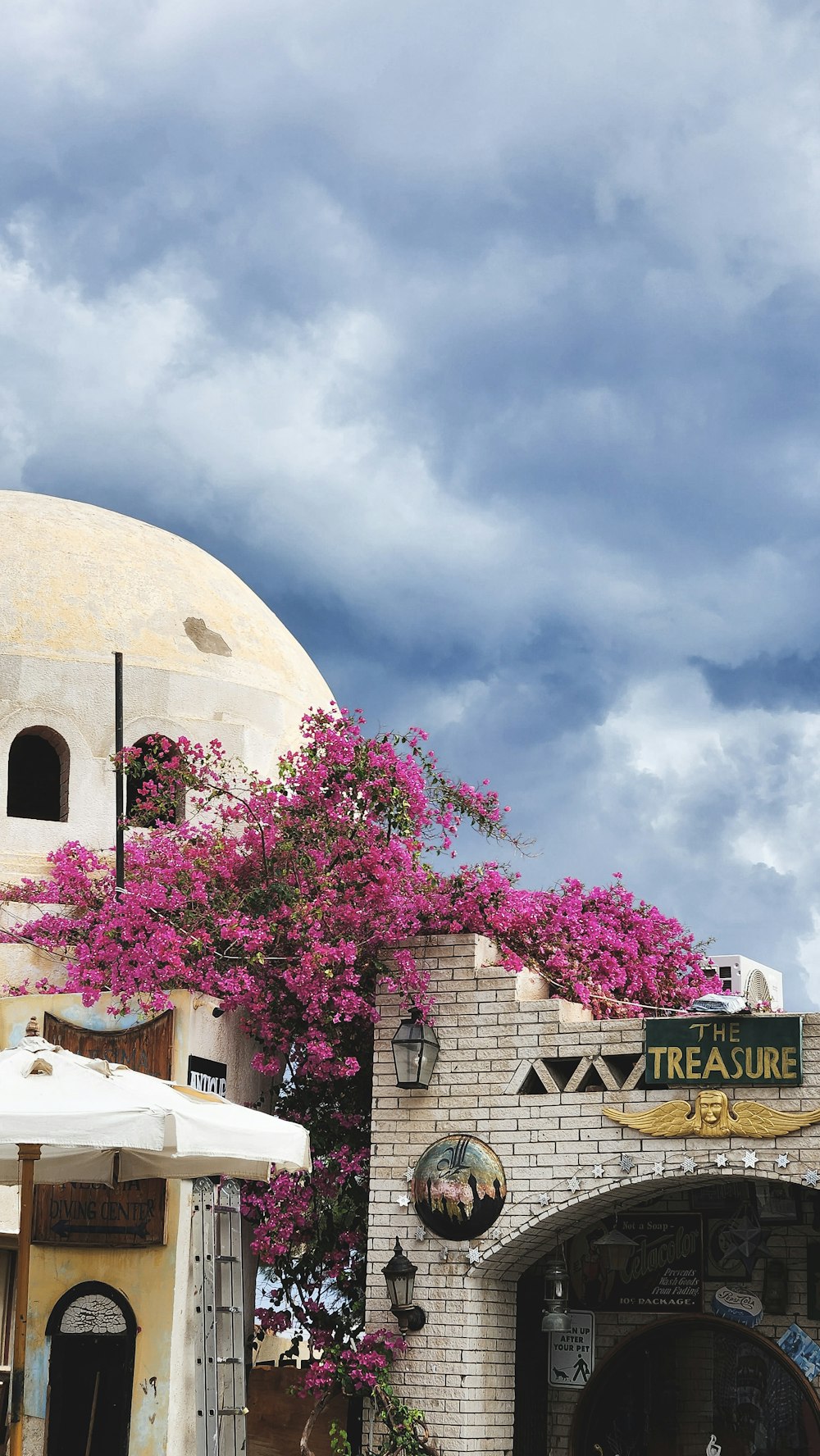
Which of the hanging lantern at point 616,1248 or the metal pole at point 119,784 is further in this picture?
the metal pole at point 119,784

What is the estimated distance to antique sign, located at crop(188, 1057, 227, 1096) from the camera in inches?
521

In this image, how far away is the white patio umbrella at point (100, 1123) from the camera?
8633mm

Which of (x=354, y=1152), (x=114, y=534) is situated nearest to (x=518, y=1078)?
(x=354, y=1152)

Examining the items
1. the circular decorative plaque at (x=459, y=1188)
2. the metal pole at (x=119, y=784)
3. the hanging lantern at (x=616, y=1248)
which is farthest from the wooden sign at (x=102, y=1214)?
the hanging lantern at (x=616, y=1248)

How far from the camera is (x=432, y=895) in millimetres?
13805

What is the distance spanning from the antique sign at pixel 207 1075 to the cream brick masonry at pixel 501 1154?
1.31 m

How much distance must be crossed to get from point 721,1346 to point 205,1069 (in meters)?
4.66

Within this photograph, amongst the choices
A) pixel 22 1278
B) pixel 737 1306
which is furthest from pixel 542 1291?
pixel 22 1278

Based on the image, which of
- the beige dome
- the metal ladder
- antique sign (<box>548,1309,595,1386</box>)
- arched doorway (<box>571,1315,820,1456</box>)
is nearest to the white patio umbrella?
the metal ladder

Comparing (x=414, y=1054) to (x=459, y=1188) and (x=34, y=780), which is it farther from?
(x=34, y=780)

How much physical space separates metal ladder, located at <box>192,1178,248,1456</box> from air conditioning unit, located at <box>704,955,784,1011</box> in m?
4.82

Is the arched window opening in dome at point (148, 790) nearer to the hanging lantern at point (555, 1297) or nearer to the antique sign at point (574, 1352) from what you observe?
the hanging lantern at point (555, 1297)

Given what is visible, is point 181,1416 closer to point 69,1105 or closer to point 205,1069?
point 205,1069

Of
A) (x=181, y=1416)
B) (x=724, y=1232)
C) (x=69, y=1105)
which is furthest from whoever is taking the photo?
(x=724, y=1232)
